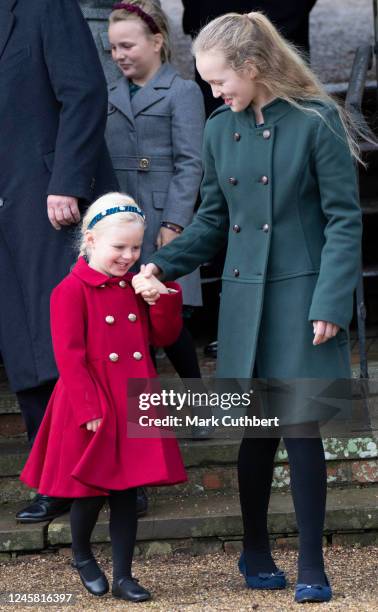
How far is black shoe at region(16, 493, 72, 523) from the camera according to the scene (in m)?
4.00

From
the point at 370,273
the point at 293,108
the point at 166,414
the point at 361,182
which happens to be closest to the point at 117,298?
the point at 166,414

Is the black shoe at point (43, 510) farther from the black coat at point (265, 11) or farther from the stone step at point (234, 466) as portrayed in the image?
the black coat at point (265, 11)

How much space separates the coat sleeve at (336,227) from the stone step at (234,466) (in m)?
1.02

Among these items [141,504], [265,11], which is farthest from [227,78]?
[265,11]

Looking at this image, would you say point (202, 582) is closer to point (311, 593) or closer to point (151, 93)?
point (311, 593)

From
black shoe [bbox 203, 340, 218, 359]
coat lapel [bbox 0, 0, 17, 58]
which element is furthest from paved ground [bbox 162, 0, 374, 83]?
coat lapel [bbox 0, 0, 17, 58]

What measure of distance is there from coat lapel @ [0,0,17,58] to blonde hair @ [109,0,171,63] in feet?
1.60

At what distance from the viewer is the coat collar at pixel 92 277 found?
339 centimetres

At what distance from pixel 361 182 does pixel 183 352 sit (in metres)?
2.25

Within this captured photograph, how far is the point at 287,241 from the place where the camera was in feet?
10.7

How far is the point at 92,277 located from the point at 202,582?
3.19 feet

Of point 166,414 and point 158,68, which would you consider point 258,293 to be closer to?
point 166,414

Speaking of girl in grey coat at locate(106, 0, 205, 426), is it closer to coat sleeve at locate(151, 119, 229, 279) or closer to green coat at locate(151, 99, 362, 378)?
coat sleeve at locate(151, 119, 229, 279)

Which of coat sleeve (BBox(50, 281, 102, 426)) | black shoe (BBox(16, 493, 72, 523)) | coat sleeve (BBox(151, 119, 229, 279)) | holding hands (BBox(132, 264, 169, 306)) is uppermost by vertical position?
coat sleeve (BBox(151, 119, 229, 279))
